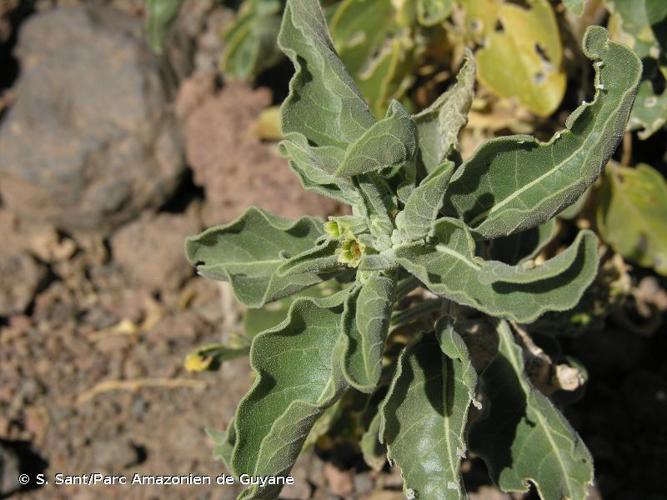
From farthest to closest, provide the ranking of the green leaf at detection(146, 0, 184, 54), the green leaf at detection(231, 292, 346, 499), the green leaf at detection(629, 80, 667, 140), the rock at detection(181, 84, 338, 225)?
the rock at detection(181, 84, 338, 225), the green leaf at detection(146, 0, 184, 54), the green leaf at detection(629, 80, 667, 140), the green leaf at detection(231, 292, 346, 499)

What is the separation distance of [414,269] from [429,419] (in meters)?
0.43

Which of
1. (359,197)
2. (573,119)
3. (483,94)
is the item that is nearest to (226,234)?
(359,197)

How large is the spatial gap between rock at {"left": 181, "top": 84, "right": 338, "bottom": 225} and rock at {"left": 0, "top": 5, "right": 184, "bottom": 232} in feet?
0.63

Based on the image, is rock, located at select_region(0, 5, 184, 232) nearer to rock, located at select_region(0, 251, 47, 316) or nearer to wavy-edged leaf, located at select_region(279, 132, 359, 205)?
rock, located at select_region(0, 251, 47, 316)

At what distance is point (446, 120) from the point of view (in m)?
2.30

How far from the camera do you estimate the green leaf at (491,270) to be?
1752mm

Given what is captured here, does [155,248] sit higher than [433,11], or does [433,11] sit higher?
[433,11]

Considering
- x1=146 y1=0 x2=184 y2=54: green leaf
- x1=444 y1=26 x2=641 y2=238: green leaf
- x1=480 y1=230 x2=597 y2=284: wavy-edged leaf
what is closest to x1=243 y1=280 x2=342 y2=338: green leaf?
x1=444 y1=26 x2=641 y2=238: green leaf

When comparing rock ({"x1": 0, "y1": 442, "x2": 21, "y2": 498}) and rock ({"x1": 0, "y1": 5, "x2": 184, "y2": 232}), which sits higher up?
rock ({"x1": 0, "y1": 5, "x2": 184, "y2": 232})

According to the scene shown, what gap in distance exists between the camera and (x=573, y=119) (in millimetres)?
1868

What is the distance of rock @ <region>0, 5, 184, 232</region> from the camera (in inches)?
160

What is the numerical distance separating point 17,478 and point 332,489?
1281mm

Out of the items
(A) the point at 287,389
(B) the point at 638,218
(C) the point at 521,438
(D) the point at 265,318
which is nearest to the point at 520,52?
(B) the point at 638,218

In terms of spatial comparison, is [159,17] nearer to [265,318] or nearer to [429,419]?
[265,318]
